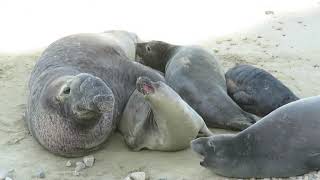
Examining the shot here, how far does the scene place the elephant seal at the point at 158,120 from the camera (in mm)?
4672

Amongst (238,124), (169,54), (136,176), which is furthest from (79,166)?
(169,54)

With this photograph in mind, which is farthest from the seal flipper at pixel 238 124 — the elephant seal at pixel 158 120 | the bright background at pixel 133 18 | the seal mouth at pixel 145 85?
the bright background at pixel 133 18

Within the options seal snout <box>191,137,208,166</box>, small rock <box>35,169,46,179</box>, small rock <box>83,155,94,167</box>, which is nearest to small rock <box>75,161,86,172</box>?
small rock <box>83,155,94,167</box>

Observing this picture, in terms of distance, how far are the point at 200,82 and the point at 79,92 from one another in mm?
1465

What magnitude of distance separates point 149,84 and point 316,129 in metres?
1.19

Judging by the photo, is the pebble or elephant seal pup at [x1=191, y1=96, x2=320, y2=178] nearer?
elephant seal pup at [x1=191, y1=96, x2=320, y2=178]

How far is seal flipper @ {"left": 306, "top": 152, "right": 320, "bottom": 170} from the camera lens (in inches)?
165

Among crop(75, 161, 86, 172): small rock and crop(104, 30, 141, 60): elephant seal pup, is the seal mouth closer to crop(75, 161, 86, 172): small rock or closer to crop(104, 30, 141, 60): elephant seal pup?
crop(75, 161, 86, 172): small rock

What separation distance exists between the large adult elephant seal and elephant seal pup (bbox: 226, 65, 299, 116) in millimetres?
723

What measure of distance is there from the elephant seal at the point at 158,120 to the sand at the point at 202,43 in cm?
9

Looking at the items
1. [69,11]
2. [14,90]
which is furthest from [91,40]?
[69,11]

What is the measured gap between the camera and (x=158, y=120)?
4848 mm

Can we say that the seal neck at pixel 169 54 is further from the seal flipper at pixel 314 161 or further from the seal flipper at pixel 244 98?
the seal flipper at pixel 314 161

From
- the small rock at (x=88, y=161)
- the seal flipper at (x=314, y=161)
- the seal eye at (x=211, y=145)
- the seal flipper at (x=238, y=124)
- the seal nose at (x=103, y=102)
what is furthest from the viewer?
the seal flipper at (x=238, y=124)
